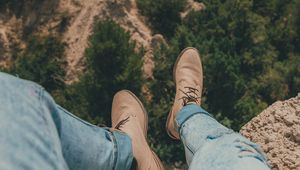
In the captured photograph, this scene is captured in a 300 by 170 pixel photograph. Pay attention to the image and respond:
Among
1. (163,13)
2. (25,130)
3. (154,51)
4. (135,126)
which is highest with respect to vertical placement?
(25,130)

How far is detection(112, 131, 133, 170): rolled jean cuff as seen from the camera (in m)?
1.90

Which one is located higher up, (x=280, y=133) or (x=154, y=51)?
(x=280, y=133)

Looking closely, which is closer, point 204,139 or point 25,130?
point 25,130

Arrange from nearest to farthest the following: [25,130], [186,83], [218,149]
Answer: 1. [25,130]
2. [218,149]
3. [186,83]

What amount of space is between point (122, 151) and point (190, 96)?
1.16 metres

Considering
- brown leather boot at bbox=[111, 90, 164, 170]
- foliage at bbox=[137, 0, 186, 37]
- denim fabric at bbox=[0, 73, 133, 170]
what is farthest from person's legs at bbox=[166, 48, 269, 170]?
foliage at bbox=[137, 0, 186, 37]

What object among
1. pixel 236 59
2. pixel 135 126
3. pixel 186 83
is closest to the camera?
pixel 135 126

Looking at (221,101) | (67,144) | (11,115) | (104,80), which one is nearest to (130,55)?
(104,80)

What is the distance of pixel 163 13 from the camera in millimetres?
4754

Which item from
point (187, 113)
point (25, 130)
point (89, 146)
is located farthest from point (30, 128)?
point (187, 113)

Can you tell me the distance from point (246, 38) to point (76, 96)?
1.66 m

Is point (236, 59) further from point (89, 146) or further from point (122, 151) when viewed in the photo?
point (89, 146)

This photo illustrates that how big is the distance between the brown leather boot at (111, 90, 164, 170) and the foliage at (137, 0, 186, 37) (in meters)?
1.56

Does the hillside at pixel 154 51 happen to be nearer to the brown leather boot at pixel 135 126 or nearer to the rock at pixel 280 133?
the brown leather boot at pixel 135 126
